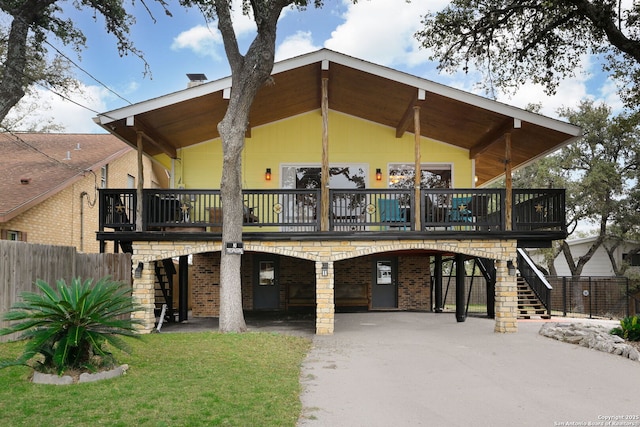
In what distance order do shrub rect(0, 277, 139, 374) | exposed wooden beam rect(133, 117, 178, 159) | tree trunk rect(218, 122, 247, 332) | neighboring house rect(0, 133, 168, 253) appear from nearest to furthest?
shrub rect(0, 277, 139, 374), tree trunk rect(218, 122, 247, 332), exposed wooden beam rect(133, 117, 178, 159), neighboring house rect(0, 133, 168, 253)

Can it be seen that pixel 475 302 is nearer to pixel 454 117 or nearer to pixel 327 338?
pixel 454 117

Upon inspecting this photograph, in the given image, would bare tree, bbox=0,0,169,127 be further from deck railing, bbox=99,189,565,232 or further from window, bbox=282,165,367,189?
window, bbox=282,165,367,189

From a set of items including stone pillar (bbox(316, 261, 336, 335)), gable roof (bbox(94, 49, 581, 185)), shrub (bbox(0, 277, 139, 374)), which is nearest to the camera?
shrub (bbox(0, 277, 139, 374))

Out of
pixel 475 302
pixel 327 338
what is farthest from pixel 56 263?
pixel 475 302

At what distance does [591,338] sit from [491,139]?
216 inches

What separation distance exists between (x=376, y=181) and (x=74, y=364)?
32.7ft

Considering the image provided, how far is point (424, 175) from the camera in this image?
51.2ft

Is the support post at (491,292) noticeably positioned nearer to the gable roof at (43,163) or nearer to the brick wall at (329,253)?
the brick wall at (329,253)

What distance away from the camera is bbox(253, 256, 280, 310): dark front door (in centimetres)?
1658

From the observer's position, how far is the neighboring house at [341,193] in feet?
38.4

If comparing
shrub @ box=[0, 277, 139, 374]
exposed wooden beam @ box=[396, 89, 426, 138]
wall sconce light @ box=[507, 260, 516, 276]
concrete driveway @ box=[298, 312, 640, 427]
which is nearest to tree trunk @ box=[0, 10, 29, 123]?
shrub @ box=[0, 277, 139, 374]

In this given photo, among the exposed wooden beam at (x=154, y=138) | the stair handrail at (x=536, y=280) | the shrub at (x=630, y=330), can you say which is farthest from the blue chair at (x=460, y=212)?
the exposed wooden beam at (x=154, y=138)

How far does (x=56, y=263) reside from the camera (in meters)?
9.95

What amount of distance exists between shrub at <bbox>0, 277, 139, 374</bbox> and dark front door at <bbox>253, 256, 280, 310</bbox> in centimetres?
1005
